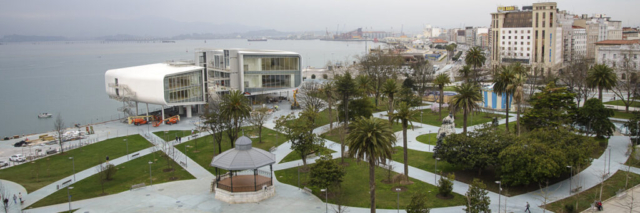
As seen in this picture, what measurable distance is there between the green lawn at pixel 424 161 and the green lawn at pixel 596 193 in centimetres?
1076

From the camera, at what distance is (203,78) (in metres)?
77.9

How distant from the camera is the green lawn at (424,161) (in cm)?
4596

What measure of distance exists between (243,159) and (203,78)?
41.6 metres

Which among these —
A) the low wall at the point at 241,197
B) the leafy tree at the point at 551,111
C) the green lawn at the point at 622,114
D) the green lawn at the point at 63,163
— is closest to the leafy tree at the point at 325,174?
the low wall at the point at 241,197

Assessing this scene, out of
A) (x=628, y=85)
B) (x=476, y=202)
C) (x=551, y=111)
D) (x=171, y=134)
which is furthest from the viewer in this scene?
(x=628, y=85)

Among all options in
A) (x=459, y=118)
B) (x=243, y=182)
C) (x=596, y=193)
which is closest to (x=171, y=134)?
(x=243, y=182)

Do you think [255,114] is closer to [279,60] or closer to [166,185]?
[166,185]

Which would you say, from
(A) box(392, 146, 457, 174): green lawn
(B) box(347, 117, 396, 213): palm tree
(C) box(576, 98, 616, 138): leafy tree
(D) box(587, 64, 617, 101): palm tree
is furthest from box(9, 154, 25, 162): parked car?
(D) box(587, 64, 617, 101): palm tree

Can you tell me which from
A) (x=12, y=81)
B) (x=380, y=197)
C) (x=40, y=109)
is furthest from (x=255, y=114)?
(x=12, y=81)

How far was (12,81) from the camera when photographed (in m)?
156

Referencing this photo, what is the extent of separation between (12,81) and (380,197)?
516ft

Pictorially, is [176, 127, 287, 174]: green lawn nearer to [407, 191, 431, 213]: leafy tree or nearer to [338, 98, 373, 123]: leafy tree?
[338, 98, 373, 123]: leafy tree

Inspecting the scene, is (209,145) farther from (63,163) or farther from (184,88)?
(184,88)

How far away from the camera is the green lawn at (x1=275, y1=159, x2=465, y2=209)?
124 feet
